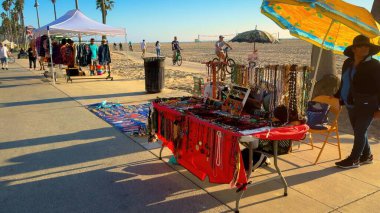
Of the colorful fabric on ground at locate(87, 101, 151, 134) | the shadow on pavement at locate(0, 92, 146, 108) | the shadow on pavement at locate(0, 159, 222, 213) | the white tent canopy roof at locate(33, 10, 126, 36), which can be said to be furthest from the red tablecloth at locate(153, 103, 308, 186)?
the white tent canopy roof at locate(33, 10, 126, 36)

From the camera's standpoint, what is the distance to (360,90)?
429 cm

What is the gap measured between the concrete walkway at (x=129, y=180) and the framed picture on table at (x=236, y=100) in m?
0.95

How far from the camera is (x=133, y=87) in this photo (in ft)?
40.9

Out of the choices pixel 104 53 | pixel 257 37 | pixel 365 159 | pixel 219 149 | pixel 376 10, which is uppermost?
pixel 376 10

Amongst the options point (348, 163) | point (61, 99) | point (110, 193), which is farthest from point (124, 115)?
point (348, 163)

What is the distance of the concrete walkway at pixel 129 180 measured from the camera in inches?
141

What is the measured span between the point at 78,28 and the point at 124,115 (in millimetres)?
7087

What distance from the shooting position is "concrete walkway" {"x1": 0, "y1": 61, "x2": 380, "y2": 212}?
3594mm

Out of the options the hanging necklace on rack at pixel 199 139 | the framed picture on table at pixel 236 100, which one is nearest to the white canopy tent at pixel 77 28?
the framed picture on table at pixel 236 100

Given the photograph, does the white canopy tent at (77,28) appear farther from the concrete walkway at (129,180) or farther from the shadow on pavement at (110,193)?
the shadow on pavement at (110,193)

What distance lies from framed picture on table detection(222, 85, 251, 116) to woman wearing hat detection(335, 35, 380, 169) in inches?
58.0

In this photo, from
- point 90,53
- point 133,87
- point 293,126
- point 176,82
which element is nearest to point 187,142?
point 293,126

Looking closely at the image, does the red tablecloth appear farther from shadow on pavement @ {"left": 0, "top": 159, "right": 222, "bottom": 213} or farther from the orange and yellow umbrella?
the orange and yellow umbrella

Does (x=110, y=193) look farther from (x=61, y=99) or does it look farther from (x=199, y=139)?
(x=61, y=99)
